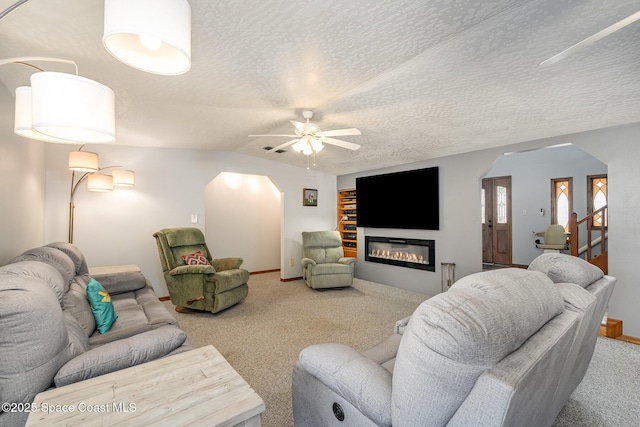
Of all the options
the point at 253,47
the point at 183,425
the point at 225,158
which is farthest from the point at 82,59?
the point at 225,158

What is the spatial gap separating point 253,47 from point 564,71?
218 centimetres

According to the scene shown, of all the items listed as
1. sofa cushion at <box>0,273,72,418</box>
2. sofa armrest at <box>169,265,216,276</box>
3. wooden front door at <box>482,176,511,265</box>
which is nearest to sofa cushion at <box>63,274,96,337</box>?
sofa cushion at <box>0,273,72,418</box>

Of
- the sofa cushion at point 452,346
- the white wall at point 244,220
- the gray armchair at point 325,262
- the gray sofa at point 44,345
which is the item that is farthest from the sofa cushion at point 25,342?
the white wall at point 244,220

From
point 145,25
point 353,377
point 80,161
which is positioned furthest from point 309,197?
point 145,25

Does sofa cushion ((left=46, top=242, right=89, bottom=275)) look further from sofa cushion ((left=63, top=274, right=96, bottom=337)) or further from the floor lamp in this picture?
the floor lamp

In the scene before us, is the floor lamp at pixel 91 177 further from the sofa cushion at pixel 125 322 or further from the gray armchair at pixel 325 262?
the gray armchair at pixel 325 262

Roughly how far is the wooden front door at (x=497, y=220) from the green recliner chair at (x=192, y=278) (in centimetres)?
594

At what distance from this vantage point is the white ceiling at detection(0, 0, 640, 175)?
1.51 m

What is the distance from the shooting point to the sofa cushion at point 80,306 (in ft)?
6.07

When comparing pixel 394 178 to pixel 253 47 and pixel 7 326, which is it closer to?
pixel 253 47

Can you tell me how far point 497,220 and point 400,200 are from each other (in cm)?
346

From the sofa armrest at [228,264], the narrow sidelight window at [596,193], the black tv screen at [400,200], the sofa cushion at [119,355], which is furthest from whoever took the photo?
the narrow sidelight window at [596,193]

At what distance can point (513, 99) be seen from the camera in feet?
8.13

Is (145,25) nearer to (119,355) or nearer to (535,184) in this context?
(119,355)
